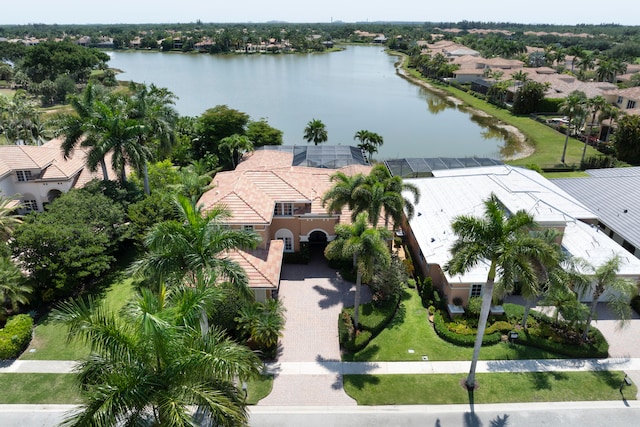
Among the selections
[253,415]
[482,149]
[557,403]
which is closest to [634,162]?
[482,149]

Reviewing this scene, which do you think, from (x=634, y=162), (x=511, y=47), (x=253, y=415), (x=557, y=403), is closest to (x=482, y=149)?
(x=634, y=162)

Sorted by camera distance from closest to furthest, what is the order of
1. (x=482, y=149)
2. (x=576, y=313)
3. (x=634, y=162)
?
(x=576, y=313)
(x=634, y=162)
(x=482, y=149)

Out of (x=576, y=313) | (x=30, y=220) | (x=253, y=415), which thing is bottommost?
(x=253, y=415)

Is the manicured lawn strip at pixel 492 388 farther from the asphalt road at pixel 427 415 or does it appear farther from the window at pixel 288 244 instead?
the window at pixel 288 244

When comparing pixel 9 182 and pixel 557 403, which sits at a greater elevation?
pixel 9 182

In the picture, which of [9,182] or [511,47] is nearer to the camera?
[9,182]

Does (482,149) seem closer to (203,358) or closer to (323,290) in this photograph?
(323,290)

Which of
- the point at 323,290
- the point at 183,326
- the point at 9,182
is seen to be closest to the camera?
the point at 183,326

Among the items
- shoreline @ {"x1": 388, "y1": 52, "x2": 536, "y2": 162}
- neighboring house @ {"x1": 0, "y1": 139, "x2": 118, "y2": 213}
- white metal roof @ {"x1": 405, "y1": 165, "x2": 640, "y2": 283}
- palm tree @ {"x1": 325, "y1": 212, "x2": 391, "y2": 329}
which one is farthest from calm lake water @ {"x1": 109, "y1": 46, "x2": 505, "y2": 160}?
palm tree @ {"x1": 325, "y1": 212, "x2": 391, "y2": 329}
